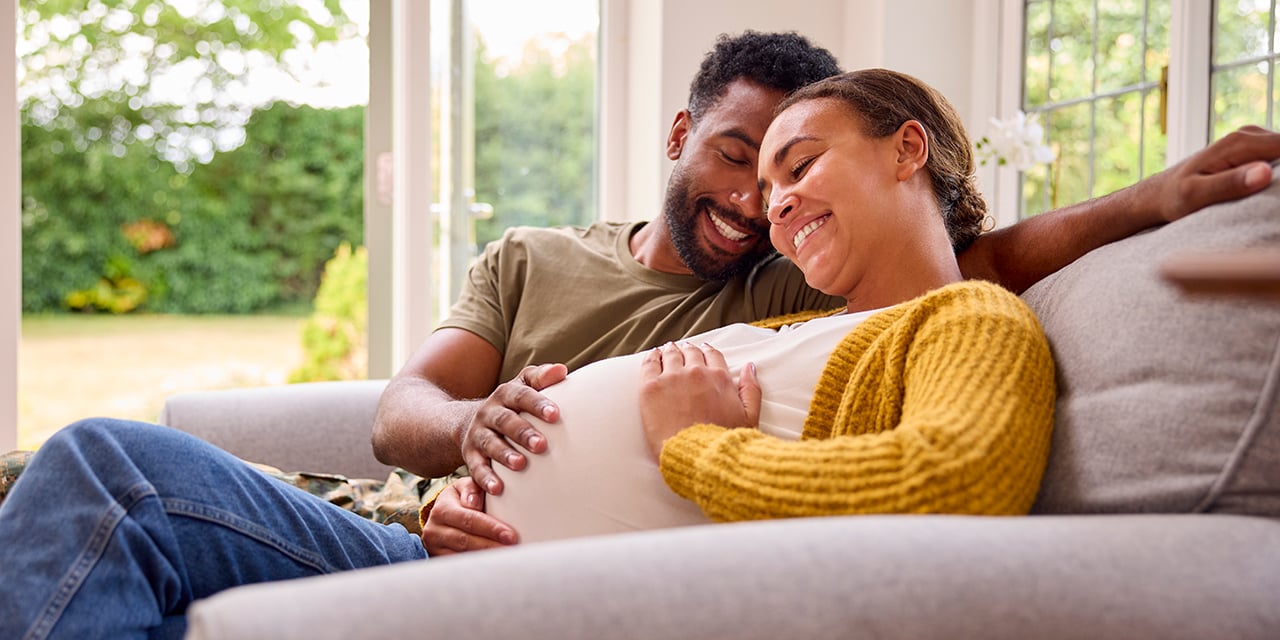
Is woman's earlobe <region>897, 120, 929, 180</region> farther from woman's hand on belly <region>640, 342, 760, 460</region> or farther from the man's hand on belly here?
the man's hand on belly

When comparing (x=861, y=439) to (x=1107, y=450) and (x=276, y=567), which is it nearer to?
(x=1107, y=450)

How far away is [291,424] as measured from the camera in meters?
1.88

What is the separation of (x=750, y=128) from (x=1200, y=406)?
1.02 meters

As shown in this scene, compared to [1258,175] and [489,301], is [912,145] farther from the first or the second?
[489,301]

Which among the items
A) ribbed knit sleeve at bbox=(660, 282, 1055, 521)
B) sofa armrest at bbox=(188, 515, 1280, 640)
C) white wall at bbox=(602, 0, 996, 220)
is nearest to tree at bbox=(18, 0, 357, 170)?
white wall at bbox=(602, 0, 996, 220)

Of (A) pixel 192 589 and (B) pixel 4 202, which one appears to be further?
(B) pixel 4 202

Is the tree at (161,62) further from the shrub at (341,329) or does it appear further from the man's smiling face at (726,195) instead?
the man's smiling face at (726,195)

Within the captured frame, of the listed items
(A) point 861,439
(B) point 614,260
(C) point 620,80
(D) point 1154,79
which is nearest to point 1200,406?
(A) point 861,439

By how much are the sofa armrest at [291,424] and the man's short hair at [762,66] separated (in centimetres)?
83

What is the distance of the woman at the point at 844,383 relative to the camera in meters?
0.90

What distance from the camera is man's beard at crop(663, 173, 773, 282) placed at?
1.78 metres

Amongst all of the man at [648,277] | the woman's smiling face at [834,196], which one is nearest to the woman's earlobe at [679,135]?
the man at [648,277]

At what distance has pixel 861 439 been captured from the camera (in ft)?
3.09

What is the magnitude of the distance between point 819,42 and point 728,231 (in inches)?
65.0
